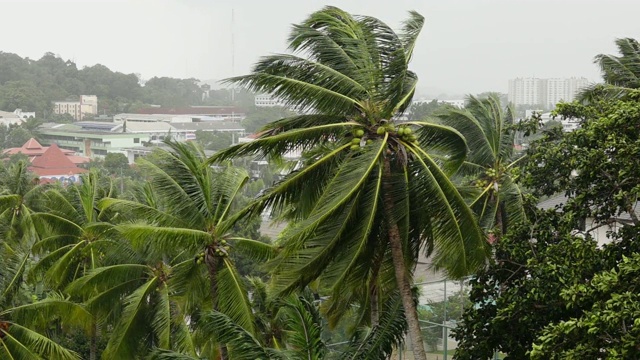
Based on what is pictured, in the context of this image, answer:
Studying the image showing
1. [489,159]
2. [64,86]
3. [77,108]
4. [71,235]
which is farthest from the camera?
[64,86]

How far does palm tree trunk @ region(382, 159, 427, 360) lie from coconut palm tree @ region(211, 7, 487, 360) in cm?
1

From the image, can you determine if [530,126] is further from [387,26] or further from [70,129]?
[70,129]

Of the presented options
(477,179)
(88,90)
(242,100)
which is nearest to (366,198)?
(477,179)

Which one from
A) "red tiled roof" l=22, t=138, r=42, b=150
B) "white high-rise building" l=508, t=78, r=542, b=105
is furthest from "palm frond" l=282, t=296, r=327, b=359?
"white high-rise building" l=508, t=78, r=542, b=105

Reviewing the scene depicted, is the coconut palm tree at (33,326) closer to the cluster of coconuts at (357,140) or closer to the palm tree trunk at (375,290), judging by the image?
the palm tree trunk at (375,290)

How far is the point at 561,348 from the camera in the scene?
28.1 ft

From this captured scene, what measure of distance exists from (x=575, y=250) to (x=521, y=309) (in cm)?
92

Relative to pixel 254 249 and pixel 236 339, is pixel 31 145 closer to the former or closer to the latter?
pixel 254 249

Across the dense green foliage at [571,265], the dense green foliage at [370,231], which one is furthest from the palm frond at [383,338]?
the dense green foliage at [571,265]

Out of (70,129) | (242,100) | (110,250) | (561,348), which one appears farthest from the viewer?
(242,100)

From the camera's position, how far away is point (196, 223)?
12961mm

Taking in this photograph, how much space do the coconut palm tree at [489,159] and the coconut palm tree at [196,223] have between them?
4.00m

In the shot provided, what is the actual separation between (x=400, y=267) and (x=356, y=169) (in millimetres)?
1510

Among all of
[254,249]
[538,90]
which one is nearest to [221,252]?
[254,249]
